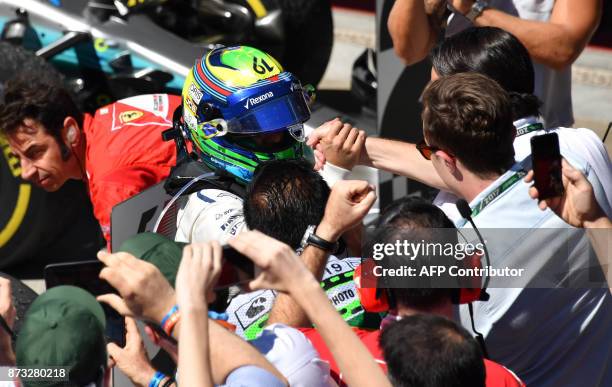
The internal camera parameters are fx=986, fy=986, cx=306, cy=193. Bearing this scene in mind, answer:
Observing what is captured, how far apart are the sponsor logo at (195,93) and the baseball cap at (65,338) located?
1345 mm

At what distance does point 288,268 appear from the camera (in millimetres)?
2035

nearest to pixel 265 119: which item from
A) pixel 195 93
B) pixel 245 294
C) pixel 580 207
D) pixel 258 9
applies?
pixel 195 93

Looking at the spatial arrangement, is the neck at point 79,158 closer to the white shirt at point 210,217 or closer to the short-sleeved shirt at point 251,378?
the white shirt at point 210,217

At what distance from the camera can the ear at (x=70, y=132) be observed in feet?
12.5

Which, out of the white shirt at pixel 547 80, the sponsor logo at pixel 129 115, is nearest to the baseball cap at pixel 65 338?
the sponsor logo at pixel 129 115

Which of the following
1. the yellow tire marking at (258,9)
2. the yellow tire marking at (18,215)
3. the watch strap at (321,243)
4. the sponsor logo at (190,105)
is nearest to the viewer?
the watch strap at (321,243)

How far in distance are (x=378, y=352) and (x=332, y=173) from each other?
2.87 feet

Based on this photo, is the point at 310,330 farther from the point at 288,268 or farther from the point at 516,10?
the point at 516,10

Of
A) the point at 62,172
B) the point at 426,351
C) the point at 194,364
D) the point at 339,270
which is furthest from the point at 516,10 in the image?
the point at 194,364

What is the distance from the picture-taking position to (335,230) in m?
2.54

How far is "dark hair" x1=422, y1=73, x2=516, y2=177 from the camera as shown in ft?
8.66

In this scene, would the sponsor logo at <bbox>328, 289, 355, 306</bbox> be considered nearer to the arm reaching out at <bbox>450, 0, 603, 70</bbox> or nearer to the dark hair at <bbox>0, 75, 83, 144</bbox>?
the arm reaching out at <bbox>450, 0, 603, 70</bbox>

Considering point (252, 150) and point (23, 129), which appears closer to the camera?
point (252, 150)

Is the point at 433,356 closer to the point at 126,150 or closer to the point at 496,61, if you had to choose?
the point at 496,61
